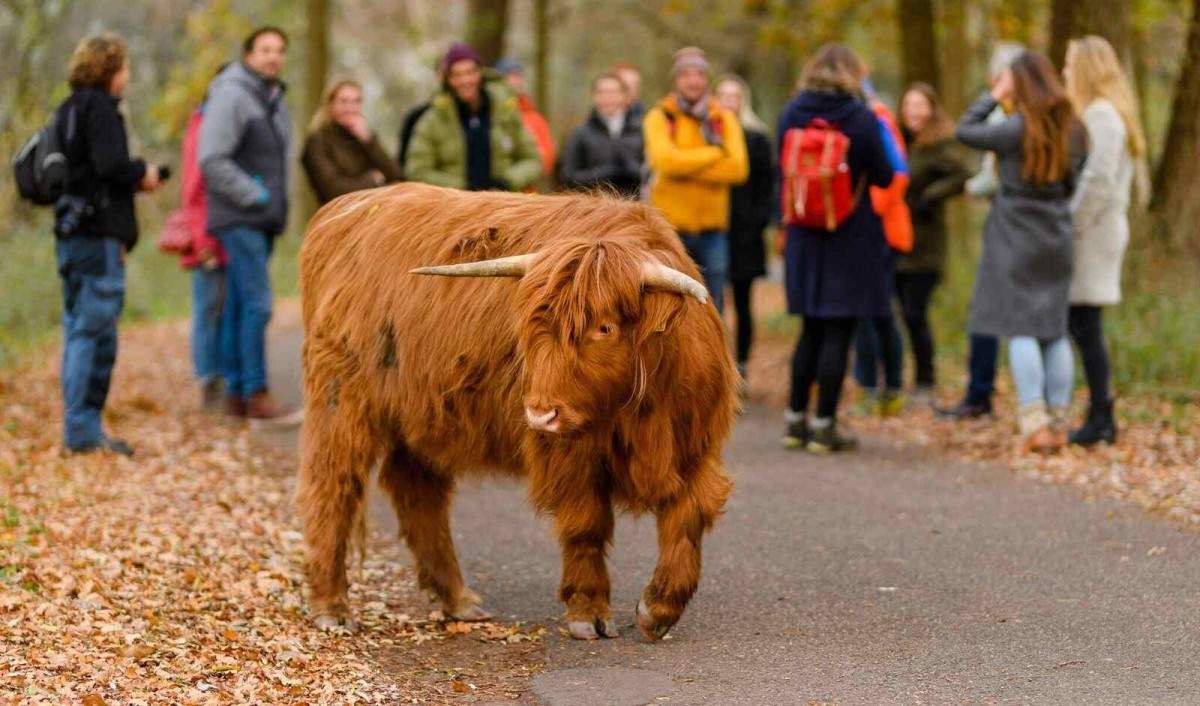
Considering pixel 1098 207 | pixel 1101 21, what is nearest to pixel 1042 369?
pixel 1098 207

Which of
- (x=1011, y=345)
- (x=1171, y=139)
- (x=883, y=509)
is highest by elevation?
(x=1171, y=139)

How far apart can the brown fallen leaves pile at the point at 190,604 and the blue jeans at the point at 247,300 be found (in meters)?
0.98

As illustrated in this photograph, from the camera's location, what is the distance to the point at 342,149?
1057 centimetres

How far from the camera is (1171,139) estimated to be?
11758mm

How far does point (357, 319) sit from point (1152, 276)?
25.2 ft

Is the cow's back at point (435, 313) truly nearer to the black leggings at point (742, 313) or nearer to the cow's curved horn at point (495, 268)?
the cow's curved horn at point (495, 268)

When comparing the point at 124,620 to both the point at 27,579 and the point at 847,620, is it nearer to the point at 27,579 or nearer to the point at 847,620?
the point at 27,579

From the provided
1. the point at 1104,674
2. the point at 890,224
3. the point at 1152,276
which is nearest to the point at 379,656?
the point at 1104,674

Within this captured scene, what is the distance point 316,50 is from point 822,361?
13.8m

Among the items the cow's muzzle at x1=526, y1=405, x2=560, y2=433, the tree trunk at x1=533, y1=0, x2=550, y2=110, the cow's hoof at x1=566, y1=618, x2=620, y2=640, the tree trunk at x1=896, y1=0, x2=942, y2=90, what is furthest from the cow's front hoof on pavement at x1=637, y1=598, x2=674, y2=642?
the tree trunk at x1=533, y1=0, x2=550, y2=110

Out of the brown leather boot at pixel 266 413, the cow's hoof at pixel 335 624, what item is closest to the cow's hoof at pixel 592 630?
the cow's hoof at pixel 335 624

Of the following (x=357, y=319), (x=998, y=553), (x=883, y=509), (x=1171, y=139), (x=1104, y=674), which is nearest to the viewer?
(x=1104, y=674)

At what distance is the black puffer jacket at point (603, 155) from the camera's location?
38.2 ft

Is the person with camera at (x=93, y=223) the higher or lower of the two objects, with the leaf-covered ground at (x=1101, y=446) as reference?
higher
